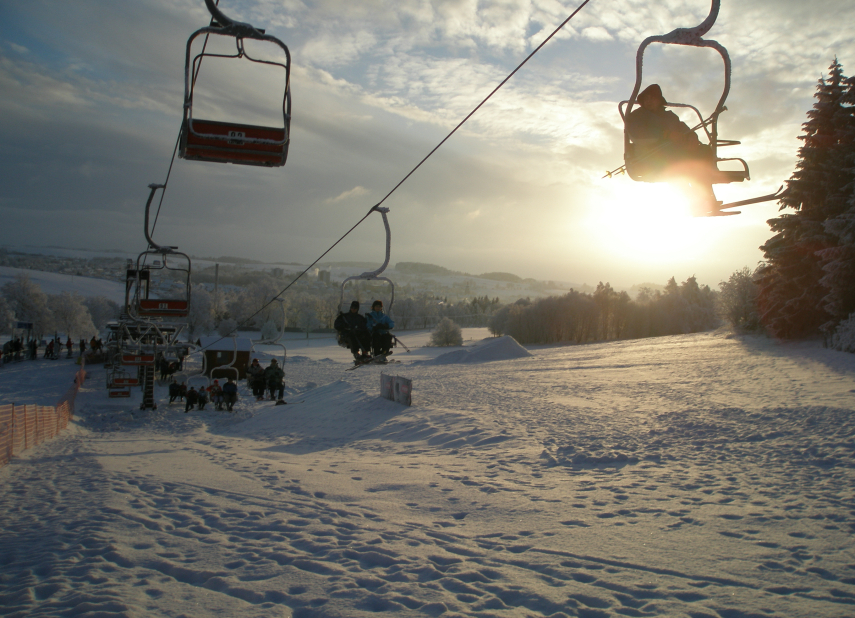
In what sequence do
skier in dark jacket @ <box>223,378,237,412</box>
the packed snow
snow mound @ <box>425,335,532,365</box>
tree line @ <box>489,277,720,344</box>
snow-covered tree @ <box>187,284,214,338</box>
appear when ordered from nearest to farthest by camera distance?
the packed snow, skier in dark jacket @ <box>223,378,237,412</box>, snow mound @ <box>425,335,532,365</box>, snow-covered tree @ <box>187,284,214,338</box>, tree line @ <box>489,277,720,344</box>

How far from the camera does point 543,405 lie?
18172mm

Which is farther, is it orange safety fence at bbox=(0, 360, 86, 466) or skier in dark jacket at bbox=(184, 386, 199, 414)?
skier in dark jacket at bbox=(184, 386, 199, 414)

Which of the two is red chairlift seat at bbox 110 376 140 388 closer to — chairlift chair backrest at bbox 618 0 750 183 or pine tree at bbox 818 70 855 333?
chairlift chair backrest at bbox 618 0 750 183

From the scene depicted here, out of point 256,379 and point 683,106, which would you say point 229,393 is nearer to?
point 256,379

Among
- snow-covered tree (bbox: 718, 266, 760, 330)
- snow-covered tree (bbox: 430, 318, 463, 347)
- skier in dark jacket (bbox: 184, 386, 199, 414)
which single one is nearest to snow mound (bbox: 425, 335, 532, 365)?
snow-covered tree (bbox: 718, 266, 760, 330)

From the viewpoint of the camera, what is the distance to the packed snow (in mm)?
4621

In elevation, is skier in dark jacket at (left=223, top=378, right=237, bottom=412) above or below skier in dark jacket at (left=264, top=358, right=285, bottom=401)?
below

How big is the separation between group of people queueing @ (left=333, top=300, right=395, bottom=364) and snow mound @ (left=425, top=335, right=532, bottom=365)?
1369 inches

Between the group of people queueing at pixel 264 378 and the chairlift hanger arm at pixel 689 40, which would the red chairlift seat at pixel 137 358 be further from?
the chairlift hanger arm at pixel 689 40

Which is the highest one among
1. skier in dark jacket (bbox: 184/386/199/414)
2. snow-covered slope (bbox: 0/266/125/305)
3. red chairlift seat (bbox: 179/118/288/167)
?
snow-covered slope (bbox: 0/266/125/305)

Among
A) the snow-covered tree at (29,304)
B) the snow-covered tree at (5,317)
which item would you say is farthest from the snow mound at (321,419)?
the snow-covered tree at (29,304)

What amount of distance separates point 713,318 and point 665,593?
3287 inches

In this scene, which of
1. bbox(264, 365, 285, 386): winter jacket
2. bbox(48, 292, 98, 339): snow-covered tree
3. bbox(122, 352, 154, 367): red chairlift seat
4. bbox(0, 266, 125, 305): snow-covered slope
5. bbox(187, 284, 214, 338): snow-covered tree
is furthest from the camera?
bbox(0, 266, 125, 305): snow-covered slope

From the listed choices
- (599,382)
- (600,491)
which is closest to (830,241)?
(599,382)
